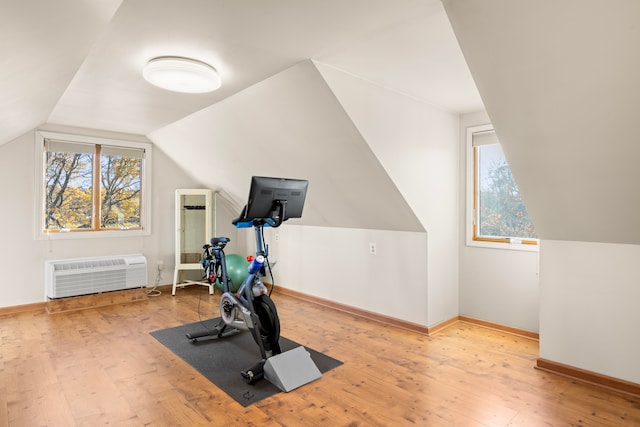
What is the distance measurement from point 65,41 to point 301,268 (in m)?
3.90

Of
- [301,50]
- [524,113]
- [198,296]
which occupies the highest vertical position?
[301,50]

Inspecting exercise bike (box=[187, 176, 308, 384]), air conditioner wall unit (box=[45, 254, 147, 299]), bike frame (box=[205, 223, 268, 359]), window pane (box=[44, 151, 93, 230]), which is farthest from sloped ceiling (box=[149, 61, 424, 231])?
air conditioner wall unit (box=[45, 254, 147, 299])

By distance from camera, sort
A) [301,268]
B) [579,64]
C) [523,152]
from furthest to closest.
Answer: [301,268] < [523,152] < [579,64]

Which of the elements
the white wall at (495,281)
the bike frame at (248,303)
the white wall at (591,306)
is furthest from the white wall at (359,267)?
the bike frame at (248,303)

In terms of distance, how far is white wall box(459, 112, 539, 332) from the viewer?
12.4 feet

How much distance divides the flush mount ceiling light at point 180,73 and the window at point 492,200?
2850 millimetres

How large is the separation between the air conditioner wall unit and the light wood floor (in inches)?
26.7

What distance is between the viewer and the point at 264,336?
117 inches

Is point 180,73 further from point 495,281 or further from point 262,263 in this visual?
point 495,281

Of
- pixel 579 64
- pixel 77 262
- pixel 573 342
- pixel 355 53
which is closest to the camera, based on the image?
pixel 579 64

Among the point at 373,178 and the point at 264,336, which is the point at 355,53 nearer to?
the point at 373,178

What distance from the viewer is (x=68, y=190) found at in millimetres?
5027

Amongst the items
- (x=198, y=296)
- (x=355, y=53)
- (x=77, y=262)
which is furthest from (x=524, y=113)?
(x=77, y=262)

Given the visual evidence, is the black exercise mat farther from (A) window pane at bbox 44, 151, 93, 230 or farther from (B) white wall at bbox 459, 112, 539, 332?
(A) window pane at bbox 44, 151, 93, 230
